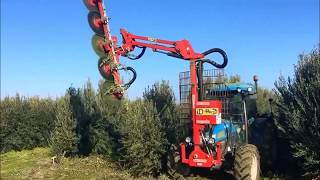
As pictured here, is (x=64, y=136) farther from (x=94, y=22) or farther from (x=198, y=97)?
(x=198, y=97)

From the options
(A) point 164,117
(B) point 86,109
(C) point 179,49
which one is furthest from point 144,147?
(B) point 86,109

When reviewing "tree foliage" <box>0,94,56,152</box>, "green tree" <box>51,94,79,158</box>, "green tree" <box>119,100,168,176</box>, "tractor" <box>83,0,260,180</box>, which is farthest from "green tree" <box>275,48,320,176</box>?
"tree foliage" <box>0,94,56,152</box>

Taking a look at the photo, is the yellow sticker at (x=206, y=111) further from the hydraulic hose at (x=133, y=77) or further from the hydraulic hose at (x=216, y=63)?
the hydraulic hose at (x=133, y=77)

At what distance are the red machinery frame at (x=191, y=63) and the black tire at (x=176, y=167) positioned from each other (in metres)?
0.45

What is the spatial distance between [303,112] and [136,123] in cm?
442

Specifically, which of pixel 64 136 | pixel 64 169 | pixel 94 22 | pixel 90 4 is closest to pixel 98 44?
pixel 94 22

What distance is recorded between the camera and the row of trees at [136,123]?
35.5 feet

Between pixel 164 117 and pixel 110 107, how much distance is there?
4019mm

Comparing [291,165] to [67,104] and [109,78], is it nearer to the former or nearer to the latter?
[109,78]

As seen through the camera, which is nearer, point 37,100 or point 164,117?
point 164,117

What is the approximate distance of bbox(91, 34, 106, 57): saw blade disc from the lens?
37.6 ft

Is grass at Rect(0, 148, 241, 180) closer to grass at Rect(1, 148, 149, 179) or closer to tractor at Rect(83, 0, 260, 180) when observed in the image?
grass at Rect(1, 148, 149, 179)

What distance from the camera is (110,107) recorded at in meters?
16.9

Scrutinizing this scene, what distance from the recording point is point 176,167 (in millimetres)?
11805
